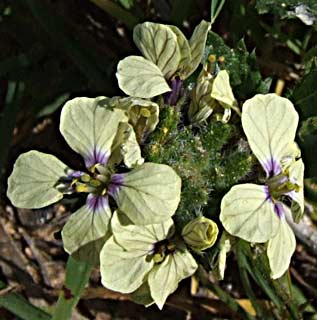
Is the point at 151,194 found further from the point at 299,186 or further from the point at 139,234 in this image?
the point at 299,186

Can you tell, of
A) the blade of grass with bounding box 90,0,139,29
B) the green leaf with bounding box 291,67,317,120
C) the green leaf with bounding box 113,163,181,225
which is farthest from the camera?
the blade of grass with bounding box 90,0,139,29

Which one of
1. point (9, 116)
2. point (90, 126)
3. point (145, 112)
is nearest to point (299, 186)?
point (145, 112)

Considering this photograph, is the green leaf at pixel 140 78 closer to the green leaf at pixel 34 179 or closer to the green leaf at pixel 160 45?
the green leaf at pixel 160 45

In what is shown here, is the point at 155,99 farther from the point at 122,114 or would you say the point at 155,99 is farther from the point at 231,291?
the point at 231,291

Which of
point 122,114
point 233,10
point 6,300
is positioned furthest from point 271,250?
point 233,10

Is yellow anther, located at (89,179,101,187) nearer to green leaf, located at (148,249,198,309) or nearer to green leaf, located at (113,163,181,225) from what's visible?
green leaf, located at (113,163,181,225)

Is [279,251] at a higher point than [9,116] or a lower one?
lower

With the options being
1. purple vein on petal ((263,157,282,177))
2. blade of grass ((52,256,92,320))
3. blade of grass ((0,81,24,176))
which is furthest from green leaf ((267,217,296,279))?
blade of grass ((0,81,24,176))
